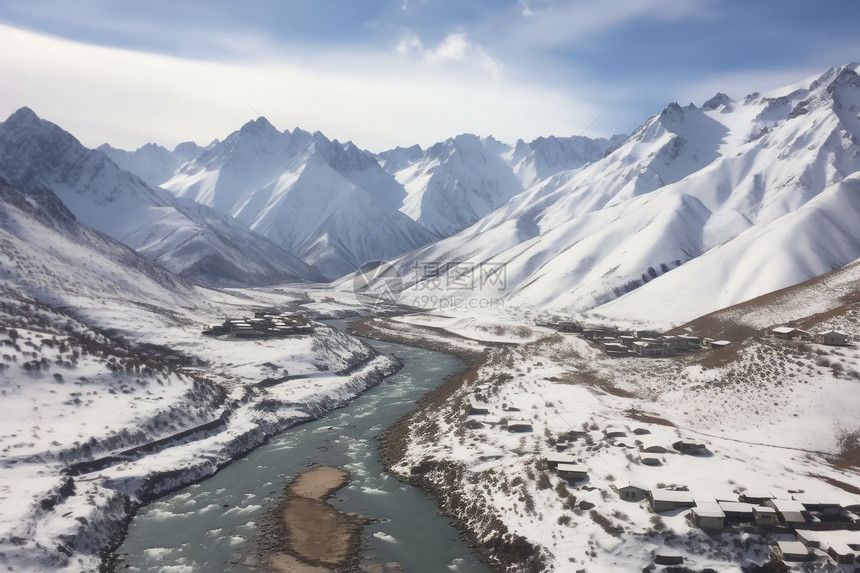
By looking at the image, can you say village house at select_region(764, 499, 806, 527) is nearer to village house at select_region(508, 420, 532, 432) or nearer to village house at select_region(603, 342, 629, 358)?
village house at select_region(508, 420, 532, 432)

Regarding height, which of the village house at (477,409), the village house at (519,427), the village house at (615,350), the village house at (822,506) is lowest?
the village house at (477,409)

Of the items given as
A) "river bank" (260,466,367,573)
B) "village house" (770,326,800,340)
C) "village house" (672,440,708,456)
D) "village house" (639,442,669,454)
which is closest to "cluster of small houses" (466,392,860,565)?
"village house" (639,442,669,454)

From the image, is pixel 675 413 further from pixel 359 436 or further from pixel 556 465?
pixel 359 436

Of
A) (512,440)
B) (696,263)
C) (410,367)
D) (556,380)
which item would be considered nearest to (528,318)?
(696,263)

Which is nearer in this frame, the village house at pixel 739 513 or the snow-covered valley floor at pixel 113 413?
the village house at pixel 739 513

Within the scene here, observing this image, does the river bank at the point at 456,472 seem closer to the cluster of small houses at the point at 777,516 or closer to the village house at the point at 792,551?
the cluster of small houses at the point at 777,516

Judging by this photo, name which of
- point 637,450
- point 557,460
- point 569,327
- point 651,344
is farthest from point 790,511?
point 569,327

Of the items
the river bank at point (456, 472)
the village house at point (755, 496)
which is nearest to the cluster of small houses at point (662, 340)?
the river bank at point (456, 472)

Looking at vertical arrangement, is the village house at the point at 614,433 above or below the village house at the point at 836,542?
above

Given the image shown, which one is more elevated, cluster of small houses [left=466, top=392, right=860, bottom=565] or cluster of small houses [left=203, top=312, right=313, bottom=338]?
cluster of small houses [left=466, top=392, right=860, bottom=565]
